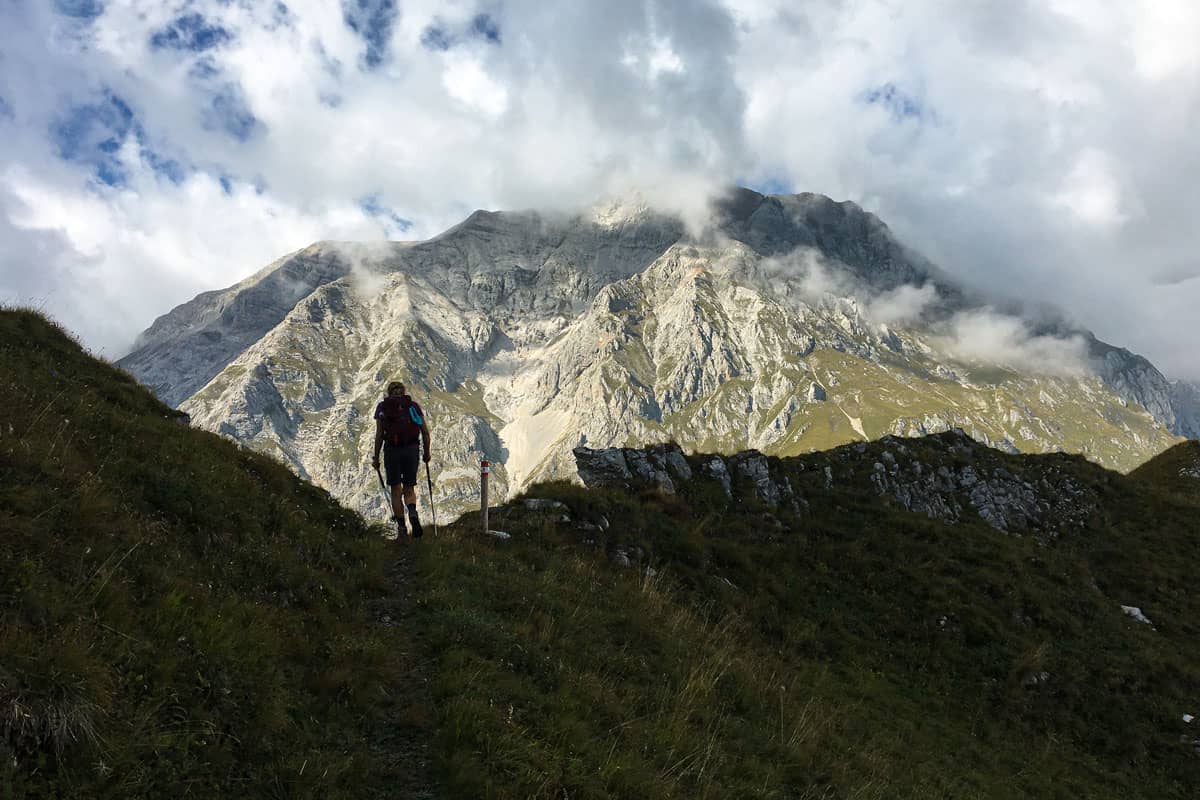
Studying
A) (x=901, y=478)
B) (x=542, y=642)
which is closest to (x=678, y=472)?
(x=901, y=478)

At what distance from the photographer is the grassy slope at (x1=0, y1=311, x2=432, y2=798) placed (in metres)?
4.49

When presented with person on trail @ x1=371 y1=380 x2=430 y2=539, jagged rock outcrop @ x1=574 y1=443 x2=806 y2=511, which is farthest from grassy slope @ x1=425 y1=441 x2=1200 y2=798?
person on trail @ x1=371 y1=380 x2=430 y2=539

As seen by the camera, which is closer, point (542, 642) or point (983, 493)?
point (542, 642)

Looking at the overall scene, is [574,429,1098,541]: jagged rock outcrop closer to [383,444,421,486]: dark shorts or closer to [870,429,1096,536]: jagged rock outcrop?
[870,429,1096,536]: jagged rock outcrop

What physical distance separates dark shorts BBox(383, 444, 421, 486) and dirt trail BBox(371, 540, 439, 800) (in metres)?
5.85

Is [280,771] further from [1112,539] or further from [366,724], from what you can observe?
[1112,539]

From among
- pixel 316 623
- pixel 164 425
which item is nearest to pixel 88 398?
pixel 164 425

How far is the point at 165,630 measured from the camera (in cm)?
603

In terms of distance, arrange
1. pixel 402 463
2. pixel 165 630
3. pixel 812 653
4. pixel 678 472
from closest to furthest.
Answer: pixel 165 630 → pixel 402 463 → pixel 812 653 → pixel 678 472

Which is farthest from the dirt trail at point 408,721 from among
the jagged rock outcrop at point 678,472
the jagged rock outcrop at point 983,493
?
the jagged rock outcrop at point 983,493

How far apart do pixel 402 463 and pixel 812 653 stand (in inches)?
542

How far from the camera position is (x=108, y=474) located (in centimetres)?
900

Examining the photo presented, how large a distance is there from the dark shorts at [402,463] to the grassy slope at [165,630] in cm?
438

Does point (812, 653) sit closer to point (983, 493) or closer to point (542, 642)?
point (542, 642)
